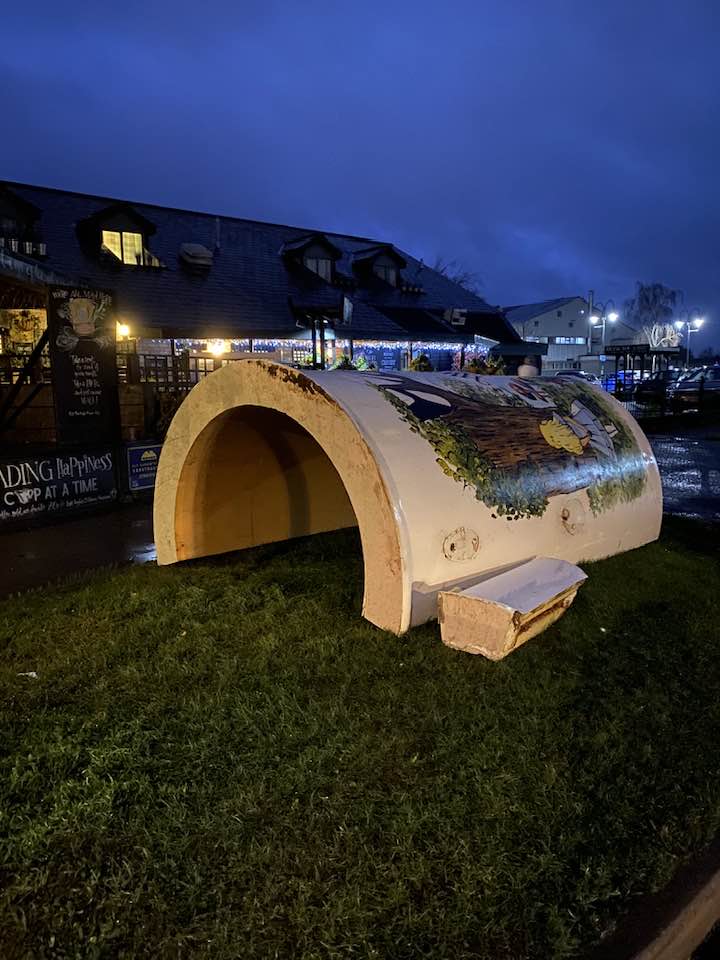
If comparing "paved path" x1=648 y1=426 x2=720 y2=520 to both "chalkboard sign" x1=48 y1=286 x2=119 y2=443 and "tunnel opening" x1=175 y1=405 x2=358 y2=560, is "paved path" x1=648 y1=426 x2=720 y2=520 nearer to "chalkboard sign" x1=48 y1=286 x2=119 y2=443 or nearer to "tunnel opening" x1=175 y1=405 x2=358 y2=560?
"tunnel opening" x1=175 y1=405 x2=358 y2=560

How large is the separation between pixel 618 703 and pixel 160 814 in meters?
2.66

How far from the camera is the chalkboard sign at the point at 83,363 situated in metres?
11.2

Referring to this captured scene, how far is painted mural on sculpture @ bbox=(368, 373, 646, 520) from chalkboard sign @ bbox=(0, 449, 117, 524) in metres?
5.94

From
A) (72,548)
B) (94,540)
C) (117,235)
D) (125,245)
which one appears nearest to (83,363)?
(94,540)

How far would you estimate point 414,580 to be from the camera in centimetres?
439

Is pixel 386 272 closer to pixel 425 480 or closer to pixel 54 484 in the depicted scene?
pixel 54 484

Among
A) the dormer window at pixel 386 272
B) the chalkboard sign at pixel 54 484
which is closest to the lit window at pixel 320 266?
the dormer window at pixel 386 272

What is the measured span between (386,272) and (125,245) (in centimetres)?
1228

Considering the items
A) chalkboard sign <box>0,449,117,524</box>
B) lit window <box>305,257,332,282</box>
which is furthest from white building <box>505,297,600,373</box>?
chalkboard sign <box>0,449,117,524</box>

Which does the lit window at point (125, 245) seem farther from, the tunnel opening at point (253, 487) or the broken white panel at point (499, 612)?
the broken white panel at point (499, 612)

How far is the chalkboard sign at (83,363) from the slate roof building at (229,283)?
571 centimetres

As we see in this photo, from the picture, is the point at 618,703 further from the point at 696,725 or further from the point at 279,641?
the point at 279,641

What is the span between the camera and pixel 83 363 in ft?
37.9

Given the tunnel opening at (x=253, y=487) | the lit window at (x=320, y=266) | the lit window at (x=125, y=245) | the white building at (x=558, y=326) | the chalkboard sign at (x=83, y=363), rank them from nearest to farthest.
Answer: the tunnel opening at (x=253, y=487), the chalkboard sign at (x=83, y=363), the lit window at (x=125, y=245), the lit window at (x=320, y=266), the white building at (x=558, y=326)
